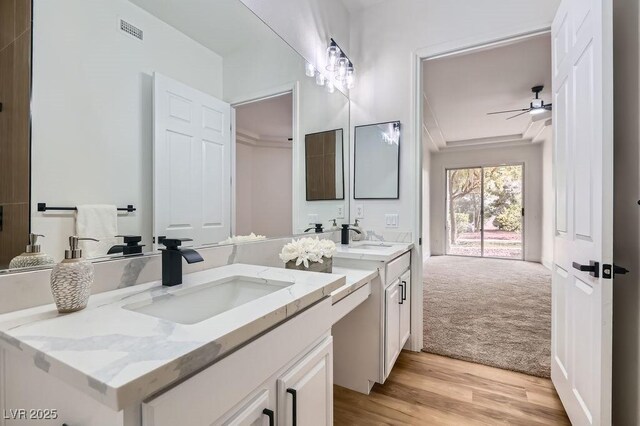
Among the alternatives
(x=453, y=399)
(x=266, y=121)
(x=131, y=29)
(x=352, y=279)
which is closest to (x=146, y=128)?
(x=131, y=29)

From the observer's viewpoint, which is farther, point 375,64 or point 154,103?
point 375,64

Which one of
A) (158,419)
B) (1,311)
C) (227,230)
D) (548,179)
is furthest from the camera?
(548,179)

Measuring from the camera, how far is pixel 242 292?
113 cm

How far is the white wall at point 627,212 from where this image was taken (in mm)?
1271

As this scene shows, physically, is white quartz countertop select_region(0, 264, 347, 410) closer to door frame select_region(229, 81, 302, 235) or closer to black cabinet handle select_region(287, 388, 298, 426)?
black cabinet handle select_region(287, 388, 298, 426)

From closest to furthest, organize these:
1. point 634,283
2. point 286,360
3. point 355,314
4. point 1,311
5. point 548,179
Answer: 1. point 1,311
2. point 286,360
3. point 634,283
4. point 355,314
5. point 548,179

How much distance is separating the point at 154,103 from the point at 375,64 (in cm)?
205

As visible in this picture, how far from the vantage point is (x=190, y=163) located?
1.23 meters

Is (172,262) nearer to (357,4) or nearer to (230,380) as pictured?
(230,380)

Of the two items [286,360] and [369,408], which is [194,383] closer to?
[286,360]

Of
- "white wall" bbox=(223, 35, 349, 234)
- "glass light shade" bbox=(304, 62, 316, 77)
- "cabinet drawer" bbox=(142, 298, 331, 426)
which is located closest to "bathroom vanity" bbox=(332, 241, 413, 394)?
"white wall" bbox=(223, 35, 349, 234)

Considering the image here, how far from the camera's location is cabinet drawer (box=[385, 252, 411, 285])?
6.08ft

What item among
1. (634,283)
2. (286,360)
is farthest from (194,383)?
(634,283)

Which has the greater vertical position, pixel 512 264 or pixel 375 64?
pixel 375 64
